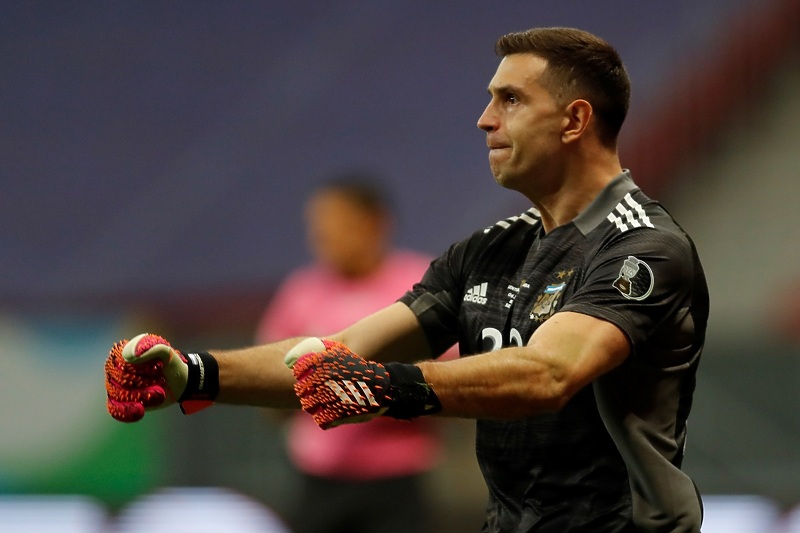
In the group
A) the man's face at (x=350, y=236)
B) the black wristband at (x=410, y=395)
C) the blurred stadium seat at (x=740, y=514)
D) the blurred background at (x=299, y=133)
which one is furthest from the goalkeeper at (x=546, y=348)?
the blurred background at (x=299, y=133)

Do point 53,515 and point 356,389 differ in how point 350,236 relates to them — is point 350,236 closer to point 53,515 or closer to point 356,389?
point 53,515

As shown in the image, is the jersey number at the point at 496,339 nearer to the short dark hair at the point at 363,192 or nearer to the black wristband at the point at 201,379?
the black wristband at the point at 201,379

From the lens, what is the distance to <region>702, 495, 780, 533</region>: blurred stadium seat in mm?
4973

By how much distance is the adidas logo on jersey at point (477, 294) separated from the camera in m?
2.76

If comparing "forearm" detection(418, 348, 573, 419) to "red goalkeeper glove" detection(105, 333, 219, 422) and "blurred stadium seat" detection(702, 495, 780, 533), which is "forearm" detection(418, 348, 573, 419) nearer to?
"red goalkeeper glove" detection(105, 333, 219, 422)

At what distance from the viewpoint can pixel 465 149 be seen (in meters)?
7.70

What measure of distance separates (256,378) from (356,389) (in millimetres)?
563

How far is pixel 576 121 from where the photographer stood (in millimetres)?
2689

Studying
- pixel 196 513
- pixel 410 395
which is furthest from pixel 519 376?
pixel 196 513

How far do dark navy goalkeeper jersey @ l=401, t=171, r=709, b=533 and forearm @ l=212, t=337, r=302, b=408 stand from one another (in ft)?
1.41

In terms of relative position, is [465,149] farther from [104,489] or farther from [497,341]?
[497,341]

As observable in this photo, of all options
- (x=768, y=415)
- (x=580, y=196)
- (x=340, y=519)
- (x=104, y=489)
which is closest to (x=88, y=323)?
(x=104, y=489)

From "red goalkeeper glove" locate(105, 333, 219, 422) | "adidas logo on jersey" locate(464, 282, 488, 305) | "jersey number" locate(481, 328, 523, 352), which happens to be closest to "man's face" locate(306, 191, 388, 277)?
"adidas logo on jersey" locate(464, 282, 488, 305)

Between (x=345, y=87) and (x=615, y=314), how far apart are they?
5.78 m
